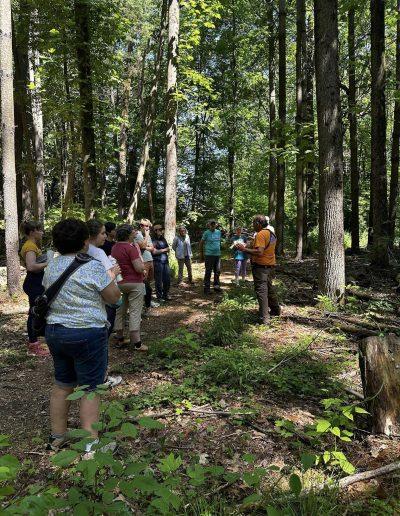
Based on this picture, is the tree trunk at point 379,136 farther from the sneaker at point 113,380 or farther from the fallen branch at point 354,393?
the sneaker at point 113,380

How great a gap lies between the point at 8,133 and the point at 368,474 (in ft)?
33.7

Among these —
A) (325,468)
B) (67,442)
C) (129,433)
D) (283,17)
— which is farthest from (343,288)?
(283,17)

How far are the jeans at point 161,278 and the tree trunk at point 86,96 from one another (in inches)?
137

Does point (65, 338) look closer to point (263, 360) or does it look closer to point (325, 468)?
point (325, 468)

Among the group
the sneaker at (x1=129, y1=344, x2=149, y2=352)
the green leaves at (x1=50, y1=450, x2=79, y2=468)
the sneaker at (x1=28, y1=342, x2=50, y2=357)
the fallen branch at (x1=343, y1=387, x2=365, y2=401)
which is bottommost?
the sneaker at (x1=28, y1=342, x2=50, y2=357)

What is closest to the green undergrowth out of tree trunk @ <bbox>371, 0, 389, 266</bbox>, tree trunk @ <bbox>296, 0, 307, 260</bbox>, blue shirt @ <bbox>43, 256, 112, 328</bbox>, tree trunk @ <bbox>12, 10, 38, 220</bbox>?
blue shirt @ <bbox>43, 256, 112, 328</bbox>

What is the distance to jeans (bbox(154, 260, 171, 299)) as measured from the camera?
10258mm

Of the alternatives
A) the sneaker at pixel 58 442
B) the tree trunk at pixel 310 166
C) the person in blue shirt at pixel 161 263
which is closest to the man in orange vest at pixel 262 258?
the person in blue shirt at pixel 161 263

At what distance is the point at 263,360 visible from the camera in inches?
233

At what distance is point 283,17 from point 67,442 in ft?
53.1

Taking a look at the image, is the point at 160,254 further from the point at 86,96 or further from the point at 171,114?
the point at 171,114

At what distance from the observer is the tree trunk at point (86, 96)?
11984 millimetres

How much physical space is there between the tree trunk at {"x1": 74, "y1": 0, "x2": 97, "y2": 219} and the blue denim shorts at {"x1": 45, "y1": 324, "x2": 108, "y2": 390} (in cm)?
933

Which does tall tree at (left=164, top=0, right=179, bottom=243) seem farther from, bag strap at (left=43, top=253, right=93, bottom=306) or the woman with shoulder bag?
bag strap at (left=43, top=253, right=93, bottom=306)
